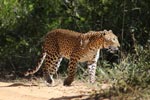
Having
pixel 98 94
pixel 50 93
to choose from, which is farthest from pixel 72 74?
pixel 98 94

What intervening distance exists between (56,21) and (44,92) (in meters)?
4.57

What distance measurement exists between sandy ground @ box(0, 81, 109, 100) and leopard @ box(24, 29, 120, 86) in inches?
20.2

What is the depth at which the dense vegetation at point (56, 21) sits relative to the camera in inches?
577

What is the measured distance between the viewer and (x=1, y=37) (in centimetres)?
1524

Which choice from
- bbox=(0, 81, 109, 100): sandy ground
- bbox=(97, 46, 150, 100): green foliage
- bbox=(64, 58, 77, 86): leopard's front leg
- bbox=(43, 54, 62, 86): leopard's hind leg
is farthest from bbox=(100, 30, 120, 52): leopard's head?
bbox=(97, 46, 150, 100): green foliage

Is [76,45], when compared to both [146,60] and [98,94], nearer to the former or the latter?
[146,60]

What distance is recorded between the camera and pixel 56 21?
14.8m

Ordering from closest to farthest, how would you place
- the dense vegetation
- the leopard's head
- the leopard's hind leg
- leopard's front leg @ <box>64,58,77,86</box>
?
leopard's front leg @ <box>64,58,77,86</box> < the leopard's head < the leopard's hind leg < the dense vegetation

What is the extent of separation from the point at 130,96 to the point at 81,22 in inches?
261

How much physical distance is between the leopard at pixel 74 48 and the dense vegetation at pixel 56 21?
85.5 inches

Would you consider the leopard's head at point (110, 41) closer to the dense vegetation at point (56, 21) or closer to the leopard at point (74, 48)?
the leopard at point (74, 48)

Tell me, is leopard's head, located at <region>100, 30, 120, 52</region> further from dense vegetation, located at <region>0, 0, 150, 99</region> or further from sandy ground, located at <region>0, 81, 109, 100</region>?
dense vegetation, located at <region>0, 0, 150, 99</region>

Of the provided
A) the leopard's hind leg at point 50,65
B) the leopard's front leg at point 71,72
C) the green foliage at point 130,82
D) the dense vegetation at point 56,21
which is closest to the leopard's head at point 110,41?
the leopard's front leg at point 71,72

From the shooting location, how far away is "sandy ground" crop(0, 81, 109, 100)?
9.64 meters
